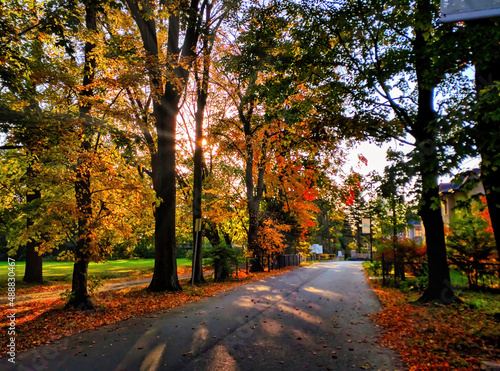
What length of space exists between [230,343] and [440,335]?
408cm

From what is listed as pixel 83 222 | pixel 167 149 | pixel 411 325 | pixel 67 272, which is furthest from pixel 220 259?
pixel 67 272

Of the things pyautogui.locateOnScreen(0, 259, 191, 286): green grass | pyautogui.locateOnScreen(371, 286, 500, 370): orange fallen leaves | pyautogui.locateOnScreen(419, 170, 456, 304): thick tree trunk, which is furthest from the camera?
pyautogui.locateOnScreen(0, 259, 191, 286): green grass

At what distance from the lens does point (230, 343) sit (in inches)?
249

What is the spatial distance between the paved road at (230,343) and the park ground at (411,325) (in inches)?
18.7

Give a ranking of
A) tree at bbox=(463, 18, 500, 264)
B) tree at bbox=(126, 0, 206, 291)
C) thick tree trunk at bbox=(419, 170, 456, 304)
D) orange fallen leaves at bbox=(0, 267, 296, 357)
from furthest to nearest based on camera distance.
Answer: tree at bbox=(126, 0, 206, 291), thick tree trunk at bbox=(419, 170, 456, 304), orange fallen leaves at bbox=(0, 267, 296, 357), tree at bbox=(463, 18, 500, 264)

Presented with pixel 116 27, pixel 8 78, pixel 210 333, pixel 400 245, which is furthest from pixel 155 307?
pixel 116 27

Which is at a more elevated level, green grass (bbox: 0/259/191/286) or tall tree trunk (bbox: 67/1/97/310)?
tall tree trunk (bbox: 67/1/97/310)

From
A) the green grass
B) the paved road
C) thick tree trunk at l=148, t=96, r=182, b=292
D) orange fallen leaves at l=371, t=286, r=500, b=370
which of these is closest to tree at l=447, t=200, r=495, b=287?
orange fallen leaves at l=371, t=286, r=500, b=370

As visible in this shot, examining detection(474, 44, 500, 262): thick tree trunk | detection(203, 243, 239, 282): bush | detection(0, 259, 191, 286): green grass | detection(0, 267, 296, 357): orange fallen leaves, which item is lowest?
detection(0, 259, 191, 286): green grass

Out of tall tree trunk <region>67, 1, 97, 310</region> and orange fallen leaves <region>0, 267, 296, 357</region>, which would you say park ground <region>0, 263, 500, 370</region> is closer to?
orange fallen leaves <region>0, 267, 296, 357</region>

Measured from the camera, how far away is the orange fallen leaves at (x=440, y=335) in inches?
Answer: 203

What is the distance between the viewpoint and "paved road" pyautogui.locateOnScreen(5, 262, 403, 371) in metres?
5.24

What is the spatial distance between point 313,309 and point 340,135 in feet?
18.3

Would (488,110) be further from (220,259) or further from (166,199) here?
(220,259)
